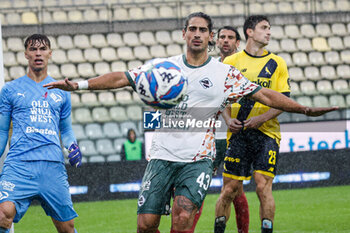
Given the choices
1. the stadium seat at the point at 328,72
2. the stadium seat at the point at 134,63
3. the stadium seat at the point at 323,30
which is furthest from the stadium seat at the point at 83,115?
the stadium seat at the point at 323,30

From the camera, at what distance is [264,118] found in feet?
21.8

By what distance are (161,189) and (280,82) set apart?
220 cm

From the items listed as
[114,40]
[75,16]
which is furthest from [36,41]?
[75,16]

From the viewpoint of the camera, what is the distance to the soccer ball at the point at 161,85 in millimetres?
4875

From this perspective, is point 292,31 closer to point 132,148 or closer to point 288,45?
point 288,45

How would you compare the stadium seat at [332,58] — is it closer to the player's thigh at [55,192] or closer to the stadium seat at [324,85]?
the stadium seat at [324,85]

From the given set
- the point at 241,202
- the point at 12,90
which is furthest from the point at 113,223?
the point at 12,90

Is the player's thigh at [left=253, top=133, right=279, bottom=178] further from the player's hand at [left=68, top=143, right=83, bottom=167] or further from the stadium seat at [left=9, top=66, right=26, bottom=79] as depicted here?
the stadium seat at [left=9, top=66, right=26, bottom=79]

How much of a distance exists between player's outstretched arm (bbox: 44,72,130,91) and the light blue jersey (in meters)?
0.96

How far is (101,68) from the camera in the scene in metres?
17.5

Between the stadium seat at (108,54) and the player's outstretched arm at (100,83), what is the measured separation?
508 inches

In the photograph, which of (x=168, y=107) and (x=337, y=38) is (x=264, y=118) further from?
(x=337, y=38)

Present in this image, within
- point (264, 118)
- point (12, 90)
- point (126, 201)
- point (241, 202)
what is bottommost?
point (126, 201)

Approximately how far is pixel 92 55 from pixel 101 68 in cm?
59
